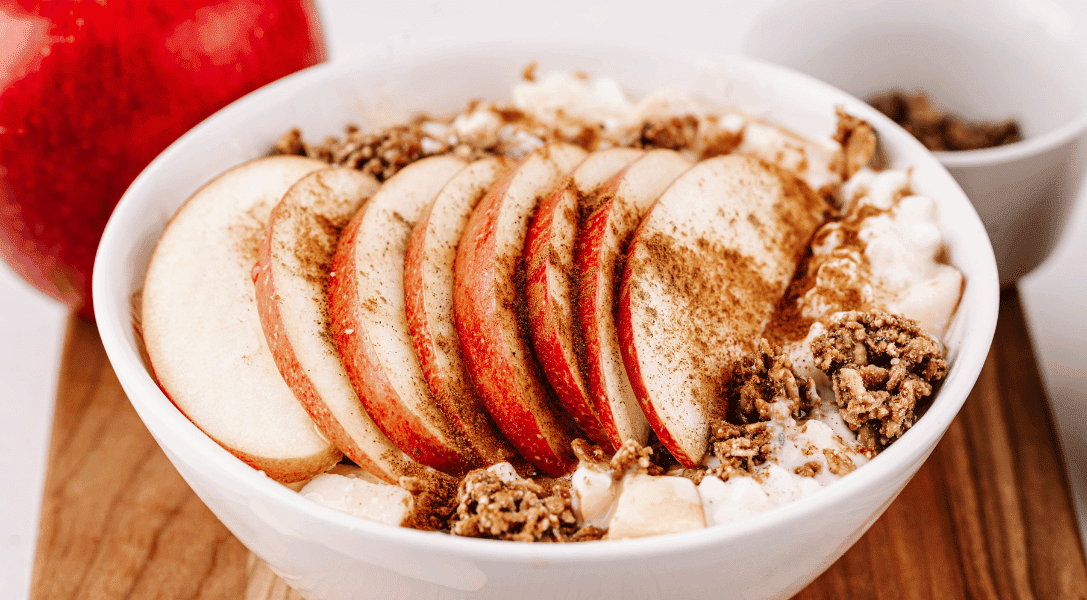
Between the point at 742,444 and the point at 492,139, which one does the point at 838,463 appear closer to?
the point at 742,444

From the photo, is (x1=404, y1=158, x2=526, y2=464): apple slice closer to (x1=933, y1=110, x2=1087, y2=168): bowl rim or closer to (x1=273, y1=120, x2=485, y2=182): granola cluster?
(x1=273, y1=120, x2=485, y2=182): granola cluster

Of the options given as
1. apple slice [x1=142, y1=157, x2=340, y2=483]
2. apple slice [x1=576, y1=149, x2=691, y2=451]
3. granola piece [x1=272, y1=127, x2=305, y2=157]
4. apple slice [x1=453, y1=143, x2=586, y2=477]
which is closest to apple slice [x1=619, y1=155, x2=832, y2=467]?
Result: apple slice [x1=576, y1=149, x2=691, y2=451]

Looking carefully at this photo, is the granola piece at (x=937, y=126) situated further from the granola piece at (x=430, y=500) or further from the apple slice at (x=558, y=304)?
the granola piece at (x=430, y=500)

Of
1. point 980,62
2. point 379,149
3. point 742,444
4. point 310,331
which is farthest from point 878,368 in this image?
point 980,62

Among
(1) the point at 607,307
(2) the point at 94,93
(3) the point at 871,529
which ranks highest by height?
(2) the point at 94,93

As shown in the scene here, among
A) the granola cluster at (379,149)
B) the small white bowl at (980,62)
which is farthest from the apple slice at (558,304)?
the small white bowl at (980,62)
